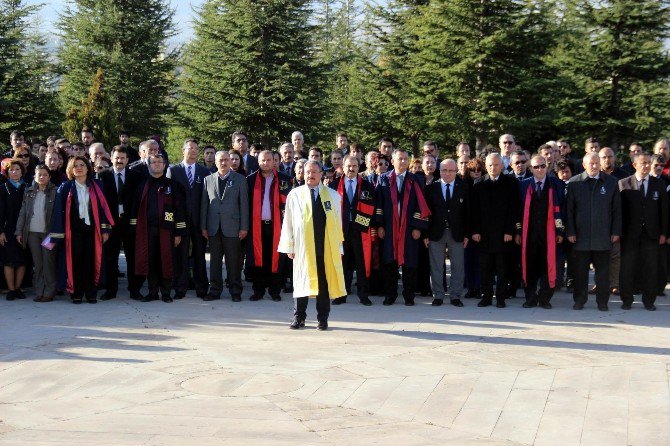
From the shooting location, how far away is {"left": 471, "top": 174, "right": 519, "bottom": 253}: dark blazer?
1174cm

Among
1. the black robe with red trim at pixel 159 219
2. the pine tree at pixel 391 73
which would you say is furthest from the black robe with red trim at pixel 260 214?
the pine tree at pixel 391 73

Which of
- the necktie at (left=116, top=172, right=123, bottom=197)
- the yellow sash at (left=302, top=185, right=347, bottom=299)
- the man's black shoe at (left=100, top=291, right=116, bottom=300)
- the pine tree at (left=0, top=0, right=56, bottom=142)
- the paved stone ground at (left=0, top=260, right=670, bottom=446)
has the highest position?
the pine tree at (left=0, top=0, right=56, bottom=142)

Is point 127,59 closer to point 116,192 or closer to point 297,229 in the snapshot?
point 116,192

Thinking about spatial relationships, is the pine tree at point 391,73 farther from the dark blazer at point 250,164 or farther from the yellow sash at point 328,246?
the yellow sash at point 328,246

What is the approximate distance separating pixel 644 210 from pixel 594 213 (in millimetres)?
762

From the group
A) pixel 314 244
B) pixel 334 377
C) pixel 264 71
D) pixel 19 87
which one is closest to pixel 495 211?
pixel 314 244

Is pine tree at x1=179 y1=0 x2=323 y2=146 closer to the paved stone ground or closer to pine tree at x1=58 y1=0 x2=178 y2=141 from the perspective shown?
pine tree at x1=58 y1=0 x2=178 y2=141

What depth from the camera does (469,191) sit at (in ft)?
39.5

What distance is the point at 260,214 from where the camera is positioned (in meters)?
12.1

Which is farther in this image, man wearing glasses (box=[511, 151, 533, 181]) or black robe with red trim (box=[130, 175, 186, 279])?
man wearing glasses (box=[511, 151, 533, 181])

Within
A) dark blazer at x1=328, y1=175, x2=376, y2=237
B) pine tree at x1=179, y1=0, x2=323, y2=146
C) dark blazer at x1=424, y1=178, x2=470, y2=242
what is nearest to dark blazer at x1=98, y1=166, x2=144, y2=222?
dark blazer at x1=328, y1=175, x2=376, y2=237

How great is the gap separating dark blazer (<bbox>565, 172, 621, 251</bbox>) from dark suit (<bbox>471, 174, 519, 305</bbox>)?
75 cm

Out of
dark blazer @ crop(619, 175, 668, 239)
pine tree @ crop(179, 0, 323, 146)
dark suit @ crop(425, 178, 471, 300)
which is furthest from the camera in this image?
pine tree @ crop(179, 0, 323, 146)

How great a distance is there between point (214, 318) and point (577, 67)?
A: 71.3 ft
